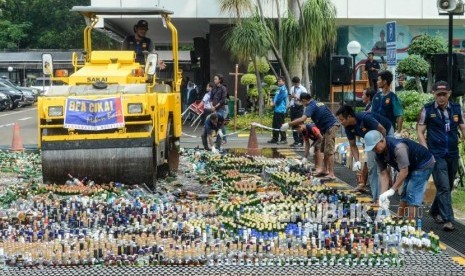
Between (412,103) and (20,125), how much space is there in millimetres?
18461

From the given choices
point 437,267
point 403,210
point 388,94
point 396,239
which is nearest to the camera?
point 437,267

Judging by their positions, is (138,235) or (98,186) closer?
(138,235)

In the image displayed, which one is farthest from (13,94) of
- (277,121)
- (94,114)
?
(94,114)

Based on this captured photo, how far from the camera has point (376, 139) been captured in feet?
33.9

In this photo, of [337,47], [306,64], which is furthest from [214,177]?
[337,47]

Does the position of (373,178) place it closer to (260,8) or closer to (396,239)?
(396,239)

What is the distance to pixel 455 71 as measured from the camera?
1403 cm

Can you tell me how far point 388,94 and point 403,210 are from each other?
3625 mm

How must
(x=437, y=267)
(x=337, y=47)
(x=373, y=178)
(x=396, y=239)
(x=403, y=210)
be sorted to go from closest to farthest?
(x=437, y=267), (x=396, y=239), (x=403, y=210), (x=373, y=178), (x=337, y=47)

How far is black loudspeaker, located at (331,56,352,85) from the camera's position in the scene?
23.4m

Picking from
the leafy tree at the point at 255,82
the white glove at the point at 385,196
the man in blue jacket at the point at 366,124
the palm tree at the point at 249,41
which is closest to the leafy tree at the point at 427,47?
the palm tree at the point at 249,41

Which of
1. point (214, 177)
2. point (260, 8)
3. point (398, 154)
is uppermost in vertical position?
point (260, 8)

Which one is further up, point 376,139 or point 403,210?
point 376,139

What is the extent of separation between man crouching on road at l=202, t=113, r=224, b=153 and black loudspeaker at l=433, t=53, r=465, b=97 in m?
8.43
